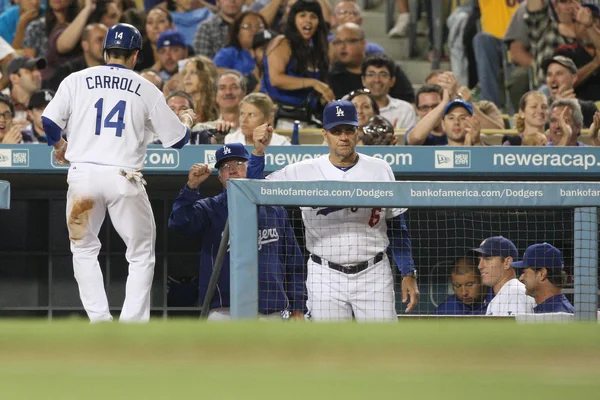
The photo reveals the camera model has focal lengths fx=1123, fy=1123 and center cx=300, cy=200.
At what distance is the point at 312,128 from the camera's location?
9.66 m

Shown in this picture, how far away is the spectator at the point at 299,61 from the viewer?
31.9 feet

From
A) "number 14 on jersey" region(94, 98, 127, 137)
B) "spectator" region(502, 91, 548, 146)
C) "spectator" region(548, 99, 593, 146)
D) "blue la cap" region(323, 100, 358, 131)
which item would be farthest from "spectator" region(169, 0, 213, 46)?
"number 14 on jersey" region(94, 98, 127, 137)

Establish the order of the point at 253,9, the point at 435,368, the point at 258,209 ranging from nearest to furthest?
the point at 435,368, the point at 258,209, the point at 253,9

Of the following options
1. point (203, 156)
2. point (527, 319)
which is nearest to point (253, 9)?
point (203, 156)

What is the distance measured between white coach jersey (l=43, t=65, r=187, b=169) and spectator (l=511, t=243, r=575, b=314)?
2.46m

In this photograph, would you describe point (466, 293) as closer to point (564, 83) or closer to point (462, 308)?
point (462, 308)

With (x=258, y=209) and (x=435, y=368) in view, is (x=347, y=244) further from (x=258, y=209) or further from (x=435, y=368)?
(x=435, y=368)

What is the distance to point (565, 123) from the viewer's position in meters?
8.45

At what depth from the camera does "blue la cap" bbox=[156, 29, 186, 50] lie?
416 inches

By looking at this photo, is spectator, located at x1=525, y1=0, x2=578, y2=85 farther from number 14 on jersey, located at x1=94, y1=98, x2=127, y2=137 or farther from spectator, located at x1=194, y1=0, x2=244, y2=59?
number 14 on jersey, located at x1=94, y1=98, x2=127, y2=137

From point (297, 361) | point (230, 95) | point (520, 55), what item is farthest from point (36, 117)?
point (297, 361)

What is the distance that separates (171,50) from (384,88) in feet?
7.34

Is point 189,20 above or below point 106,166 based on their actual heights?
above

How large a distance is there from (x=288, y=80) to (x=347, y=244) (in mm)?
3426
